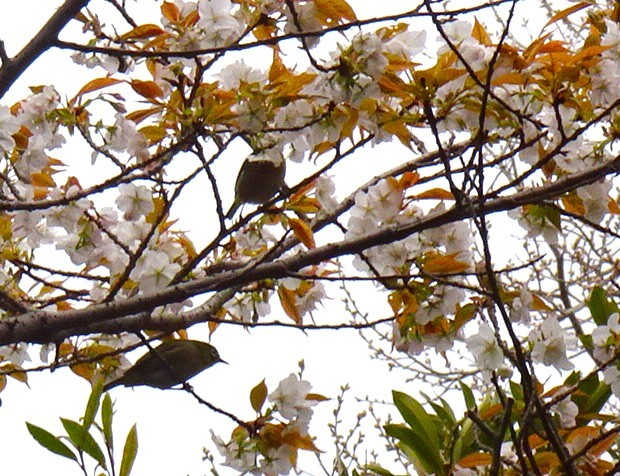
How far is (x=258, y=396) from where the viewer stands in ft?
5.57

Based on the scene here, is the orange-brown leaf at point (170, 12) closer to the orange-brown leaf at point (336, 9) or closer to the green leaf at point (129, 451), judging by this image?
the orange-brown leaf at point (336, 9)

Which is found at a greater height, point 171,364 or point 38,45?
point 38,45

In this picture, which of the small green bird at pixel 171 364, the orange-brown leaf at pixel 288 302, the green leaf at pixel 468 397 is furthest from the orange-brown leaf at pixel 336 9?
the green leaf at pixel 468 397

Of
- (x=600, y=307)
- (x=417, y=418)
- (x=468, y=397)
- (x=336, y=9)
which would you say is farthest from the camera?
(x=468, y=397)

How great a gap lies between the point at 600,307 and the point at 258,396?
2.63 feet

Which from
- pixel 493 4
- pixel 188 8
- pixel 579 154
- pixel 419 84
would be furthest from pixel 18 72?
pixel 579 154

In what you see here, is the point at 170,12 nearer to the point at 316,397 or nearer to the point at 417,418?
the point at 316,397

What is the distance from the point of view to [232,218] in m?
2.04

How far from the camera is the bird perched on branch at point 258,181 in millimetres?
1809

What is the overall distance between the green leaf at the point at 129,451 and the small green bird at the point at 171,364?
4.1 inches

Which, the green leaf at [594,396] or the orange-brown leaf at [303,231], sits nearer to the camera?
the orange-brown leaf at [303,231]

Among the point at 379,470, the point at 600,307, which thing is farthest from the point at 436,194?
the point at 379,470

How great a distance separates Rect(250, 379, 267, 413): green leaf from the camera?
1682mm

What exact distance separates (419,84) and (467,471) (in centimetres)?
72
